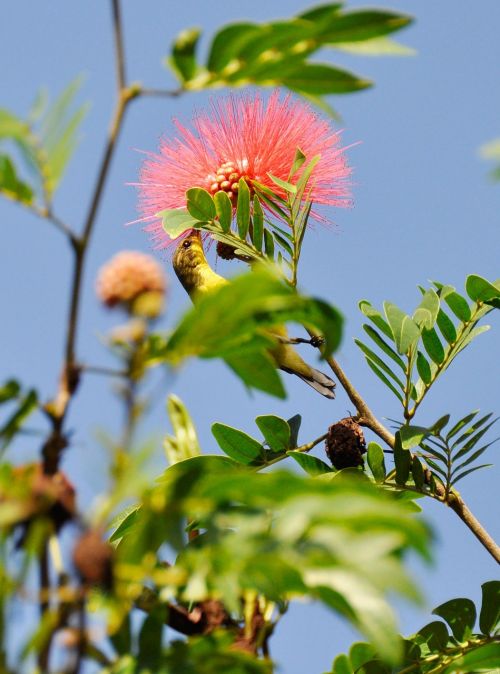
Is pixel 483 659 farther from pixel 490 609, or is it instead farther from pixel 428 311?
pixel 428 311

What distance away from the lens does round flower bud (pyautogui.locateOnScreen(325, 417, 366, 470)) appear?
2057mm

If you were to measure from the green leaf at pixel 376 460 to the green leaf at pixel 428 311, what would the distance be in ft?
1.04

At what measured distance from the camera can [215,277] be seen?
4.17 meters

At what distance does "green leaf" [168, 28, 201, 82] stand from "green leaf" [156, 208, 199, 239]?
4.30 ft

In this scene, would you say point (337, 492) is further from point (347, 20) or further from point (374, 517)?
point (347, 20)

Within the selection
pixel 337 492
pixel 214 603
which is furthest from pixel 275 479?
pixel 214 603

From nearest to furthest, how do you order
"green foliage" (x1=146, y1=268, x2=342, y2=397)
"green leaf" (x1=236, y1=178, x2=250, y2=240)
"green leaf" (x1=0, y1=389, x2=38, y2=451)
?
1. "green foliage" (x1=146, y1=268, x2=342, y2=397)
2. "green leaf" (x1=0, y1=389, x2=38, y2=451)
3. "green leaf" (x1=236, y1=178, x2=250, y2=240)

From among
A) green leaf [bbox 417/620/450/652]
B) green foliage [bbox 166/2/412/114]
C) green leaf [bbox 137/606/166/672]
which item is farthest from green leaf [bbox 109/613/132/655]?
green leaf [bbox 417/620/450/652]

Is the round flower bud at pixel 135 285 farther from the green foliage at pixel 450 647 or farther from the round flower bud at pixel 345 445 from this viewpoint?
the round flower bud at pixel 345 445

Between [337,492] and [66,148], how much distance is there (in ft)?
1.43

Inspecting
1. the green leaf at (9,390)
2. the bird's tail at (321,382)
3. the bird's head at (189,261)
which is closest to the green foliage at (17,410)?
the green leaf at (9,390)

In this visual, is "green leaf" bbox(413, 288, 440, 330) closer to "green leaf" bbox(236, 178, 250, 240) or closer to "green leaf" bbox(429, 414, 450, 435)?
"green leaf" bbox(429, 414, 450, 435)

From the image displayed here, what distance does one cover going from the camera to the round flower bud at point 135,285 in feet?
2.75

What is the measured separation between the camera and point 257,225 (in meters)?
2.34
